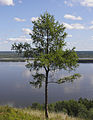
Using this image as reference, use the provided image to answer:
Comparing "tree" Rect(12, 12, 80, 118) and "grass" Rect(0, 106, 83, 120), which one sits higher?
"tree" Rect(12, 12, 80, 118)

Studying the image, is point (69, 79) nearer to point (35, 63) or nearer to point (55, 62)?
point (55, 62)

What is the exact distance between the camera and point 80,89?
44719 millimetres

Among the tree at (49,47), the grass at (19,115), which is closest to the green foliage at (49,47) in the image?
the tree at (49,47)

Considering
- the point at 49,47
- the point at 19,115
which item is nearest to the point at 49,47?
the point at 49,47

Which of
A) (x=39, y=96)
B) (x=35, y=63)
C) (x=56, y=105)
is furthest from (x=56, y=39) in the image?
(x=39, y=96)

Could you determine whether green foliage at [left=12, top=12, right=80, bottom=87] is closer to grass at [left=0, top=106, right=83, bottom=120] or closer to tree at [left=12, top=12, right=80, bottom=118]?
tree at [left=12, top=12, right=80, bottom=118]

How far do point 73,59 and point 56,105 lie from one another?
18369 millimetres

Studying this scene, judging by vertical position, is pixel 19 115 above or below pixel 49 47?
below

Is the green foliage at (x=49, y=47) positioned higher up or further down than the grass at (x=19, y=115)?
higher up

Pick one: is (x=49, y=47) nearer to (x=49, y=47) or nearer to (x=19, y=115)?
(x=49, y=47)

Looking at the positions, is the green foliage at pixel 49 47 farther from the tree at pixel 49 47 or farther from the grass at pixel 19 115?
the grass at pixel 19 115

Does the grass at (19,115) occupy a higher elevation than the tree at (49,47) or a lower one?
lower

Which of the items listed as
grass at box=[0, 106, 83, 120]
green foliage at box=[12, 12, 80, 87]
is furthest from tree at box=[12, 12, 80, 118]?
grass at box=[0, 106, 83, 120]

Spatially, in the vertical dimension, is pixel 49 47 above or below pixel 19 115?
above
